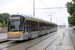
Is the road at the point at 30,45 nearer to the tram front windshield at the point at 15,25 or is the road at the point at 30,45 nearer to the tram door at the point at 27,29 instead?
the tram door at the point at 27,29

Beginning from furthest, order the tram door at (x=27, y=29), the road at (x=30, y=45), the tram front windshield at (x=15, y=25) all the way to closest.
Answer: the tram door at (x=27, y=29)
the tram front windshield at (x=15, y=25)
the road at (x=30, y=45)

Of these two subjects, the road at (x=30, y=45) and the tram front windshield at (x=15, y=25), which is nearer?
the road at (x=30, y=45)

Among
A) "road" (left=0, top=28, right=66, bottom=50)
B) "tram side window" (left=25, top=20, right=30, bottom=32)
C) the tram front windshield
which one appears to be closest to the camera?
"road" (left=0, top=28, right=66, bottom=50)

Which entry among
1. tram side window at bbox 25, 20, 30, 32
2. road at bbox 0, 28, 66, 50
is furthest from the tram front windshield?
road at bbox 0, 28, 66, 50

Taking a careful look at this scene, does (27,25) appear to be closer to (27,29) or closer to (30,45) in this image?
(27,29)

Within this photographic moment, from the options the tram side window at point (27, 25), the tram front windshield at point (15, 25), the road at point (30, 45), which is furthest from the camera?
the tram side window at point (27, 25)

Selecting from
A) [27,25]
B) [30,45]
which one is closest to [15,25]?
[27,25]

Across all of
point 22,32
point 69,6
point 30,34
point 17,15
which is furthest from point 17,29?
point 69,6

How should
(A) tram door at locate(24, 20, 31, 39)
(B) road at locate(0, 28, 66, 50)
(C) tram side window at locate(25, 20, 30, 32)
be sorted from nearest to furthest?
1. (B) road at locate(0, 28, 66, 50)
2. (A) tram door at locate(24, 20, 31, 39)
3. (C) tram side window at locate(25, 20, 30, 32)

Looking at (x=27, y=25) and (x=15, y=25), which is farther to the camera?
(x=27, y=25)

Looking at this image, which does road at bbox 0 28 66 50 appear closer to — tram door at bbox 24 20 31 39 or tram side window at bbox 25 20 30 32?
tram door at bbox 24 20 31 39

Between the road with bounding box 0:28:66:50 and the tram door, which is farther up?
the tram door

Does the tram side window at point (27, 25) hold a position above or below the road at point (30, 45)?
above

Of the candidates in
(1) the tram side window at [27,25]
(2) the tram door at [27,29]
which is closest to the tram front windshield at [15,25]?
(2) the tram door at [27,29]
